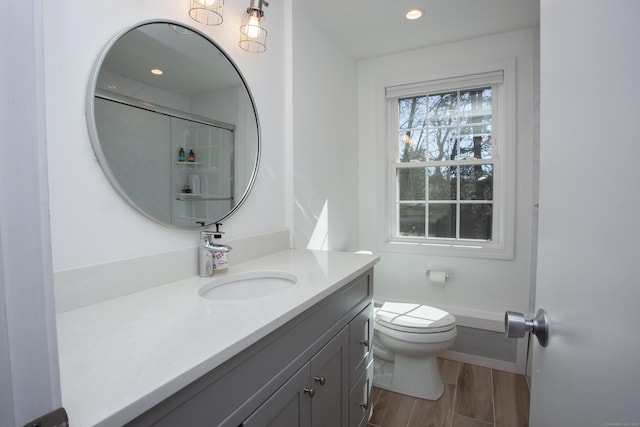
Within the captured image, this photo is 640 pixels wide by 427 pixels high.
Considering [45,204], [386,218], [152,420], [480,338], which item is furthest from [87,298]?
[480,338]

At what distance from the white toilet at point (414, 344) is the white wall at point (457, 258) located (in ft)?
1.71

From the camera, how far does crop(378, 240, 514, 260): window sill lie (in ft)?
7.66

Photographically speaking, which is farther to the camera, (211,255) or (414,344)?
(414,344)

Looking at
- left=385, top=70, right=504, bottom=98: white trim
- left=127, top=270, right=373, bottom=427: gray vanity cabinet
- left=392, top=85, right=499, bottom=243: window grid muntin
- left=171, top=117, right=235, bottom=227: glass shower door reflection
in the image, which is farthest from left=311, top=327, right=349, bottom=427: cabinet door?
left=385, top=70, right=504, bottom=98: white trim

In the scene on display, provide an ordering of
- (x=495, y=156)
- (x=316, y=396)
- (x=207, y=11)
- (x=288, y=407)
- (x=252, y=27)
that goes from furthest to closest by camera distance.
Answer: (x=495, y=156)
(x=252, y=27)
(x=207, y=11)
(x=316, y=396)
(x=288, y=407)

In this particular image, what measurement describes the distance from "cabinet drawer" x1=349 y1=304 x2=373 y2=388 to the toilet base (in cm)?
51

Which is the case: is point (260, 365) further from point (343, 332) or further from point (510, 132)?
point (510, 132)

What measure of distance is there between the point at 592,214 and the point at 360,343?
4.09 feet

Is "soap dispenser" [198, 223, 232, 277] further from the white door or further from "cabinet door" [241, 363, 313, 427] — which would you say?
the white door

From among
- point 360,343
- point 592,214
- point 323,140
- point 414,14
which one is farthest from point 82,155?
point 414,14

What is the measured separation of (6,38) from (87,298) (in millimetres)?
819

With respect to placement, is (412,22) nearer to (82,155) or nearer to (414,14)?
(414,14)

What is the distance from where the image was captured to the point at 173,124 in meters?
1.17

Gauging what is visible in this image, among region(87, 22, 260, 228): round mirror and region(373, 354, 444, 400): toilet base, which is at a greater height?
region(87, 22, 260, 228): round mirror
